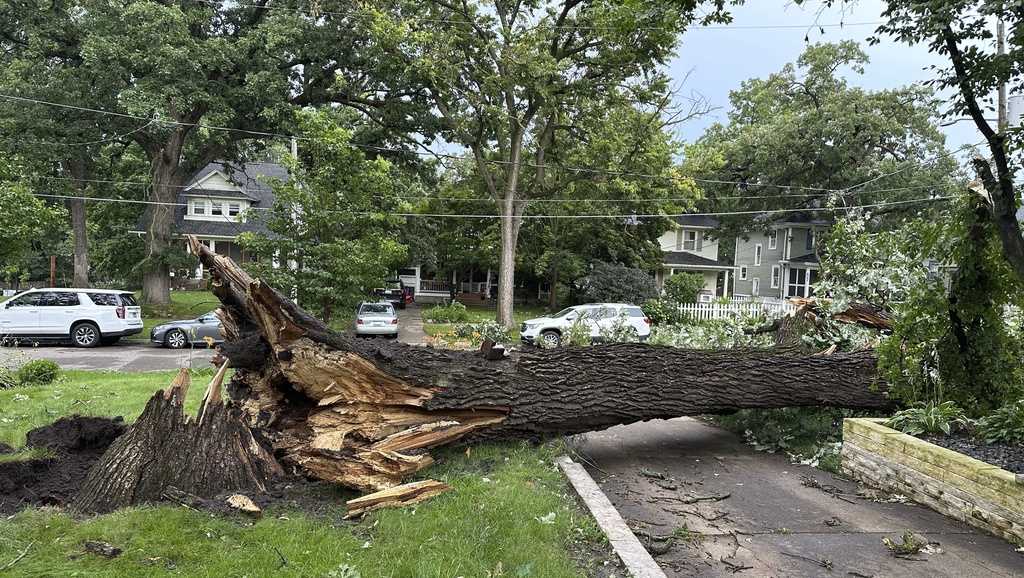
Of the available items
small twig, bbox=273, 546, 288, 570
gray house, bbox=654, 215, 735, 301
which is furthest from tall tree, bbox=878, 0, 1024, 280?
gray house, bbox=654, 215, 735, 301

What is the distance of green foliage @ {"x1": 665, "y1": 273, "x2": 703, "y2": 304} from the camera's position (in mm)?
28781

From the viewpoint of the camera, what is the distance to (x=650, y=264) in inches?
1288

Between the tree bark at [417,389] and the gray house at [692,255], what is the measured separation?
104 feet

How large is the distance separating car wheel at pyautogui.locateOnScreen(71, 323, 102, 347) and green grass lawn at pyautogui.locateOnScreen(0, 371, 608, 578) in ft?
51.9

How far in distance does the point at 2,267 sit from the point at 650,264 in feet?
88.3

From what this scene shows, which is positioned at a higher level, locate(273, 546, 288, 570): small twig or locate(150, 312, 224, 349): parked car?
locate(273, 546, 288, 570): small twig

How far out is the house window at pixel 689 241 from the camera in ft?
139

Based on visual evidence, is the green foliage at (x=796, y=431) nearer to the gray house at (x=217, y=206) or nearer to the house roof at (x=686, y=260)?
the house roof at (x=686, y=260)

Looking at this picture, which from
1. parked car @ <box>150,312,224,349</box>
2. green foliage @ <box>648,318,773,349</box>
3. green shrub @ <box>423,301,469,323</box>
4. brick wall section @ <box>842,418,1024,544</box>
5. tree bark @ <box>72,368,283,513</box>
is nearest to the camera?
tree bark @ <box>72,368,283,513</box>

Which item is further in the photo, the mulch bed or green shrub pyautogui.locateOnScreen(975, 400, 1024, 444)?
green shrub pyautogui.locateOnScreen(975, 400, 1024, 444)

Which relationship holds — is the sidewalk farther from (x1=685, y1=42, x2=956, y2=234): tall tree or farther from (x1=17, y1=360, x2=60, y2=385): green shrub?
(x1=685, y1=42, x2=956, y2=234): tall tree

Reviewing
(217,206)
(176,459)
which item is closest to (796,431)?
(176,459)

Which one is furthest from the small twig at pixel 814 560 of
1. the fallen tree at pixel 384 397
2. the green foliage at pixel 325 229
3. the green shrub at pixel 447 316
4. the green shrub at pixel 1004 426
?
the green shrub at pixel 447 316

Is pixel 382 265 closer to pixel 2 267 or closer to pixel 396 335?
pixel 396 335
